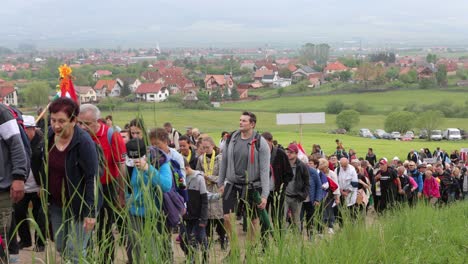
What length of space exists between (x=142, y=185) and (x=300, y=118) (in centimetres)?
1841

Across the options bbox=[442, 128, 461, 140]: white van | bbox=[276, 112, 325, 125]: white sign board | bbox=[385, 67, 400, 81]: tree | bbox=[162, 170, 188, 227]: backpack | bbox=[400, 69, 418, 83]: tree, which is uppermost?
bbox=[162, 170, 188, 227]: backpack

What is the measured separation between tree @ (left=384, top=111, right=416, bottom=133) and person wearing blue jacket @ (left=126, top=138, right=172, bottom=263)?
75667 mm

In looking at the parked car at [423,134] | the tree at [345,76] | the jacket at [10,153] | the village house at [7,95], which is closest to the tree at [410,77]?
the tree at [345,76]

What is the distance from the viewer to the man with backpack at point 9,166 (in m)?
6.09

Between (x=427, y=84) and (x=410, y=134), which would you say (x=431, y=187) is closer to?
(x=410, y=134)

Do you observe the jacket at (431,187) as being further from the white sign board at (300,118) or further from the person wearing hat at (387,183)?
the white sign board at (300,118)

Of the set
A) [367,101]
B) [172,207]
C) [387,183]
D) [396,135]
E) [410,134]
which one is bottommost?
[367,101]

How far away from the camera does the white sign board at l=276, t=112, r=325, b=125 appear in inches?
890

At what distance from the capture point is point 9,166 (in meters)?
6.18

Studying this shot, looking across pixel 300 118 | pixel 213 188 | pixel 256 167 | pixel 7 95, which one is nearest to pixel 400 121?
pixel 300 118

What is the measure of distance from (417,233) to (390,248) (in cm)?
124

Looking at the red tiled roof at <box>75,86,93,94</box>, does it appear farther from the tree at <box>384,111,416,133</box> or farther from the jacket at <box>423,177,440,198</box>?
the tree at <box>384,111,416,133</box>

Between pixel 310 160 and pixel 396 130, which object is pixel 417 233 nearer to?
pixel 310 160

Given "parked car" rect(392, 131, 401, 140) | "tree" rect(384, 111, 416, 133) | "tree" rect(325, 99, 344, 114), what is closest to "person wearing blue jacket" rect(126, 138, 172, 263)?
"parked car" rect(392, 131, 401, 140)
